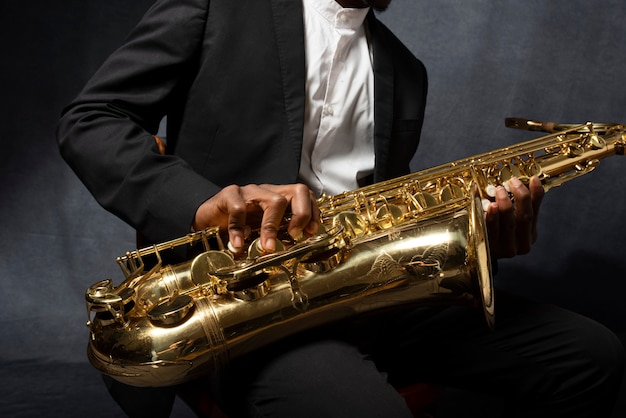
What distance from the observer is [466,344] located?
1.84m

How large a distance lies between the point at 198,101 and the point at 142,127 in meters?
0.17

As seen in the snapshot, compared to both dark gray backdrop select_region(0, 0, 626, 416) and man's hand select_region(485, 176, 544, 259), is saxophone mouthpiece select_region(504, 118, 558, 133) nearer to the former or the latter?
man's hand select_region(485, 176, 544, 259)

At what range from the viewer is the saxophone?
1.32 meters

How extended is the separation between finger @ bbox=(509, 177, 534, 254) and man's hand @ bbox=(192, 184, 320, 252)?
0.63 meters

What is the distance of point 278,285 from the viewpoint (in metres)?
1.42

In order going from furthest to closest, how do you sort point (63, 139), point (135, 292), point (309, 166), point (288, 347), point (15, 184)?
point (15, 184)
point (309, 166)
point (63, 139)
point (288, 347)
point (135, 292)

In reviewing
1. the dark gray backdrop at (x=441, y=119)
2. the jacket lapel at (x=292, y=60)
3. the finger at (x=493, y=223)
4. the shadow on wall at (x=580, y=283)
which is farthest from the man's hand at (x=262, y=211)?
the shadow on wall at (x=580, y=283)

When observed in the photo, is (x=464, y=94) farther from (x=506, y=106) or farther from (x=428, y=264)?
(x=428, y=264)

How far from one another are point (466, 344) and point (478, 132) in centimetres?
153

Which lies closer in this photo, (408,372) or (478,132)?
(408,372)

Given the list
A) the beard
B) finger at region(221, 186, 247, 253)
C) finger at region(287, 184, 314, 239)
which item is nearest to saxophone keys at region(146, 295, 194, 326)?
finger at region(221, 186, 247, 253)

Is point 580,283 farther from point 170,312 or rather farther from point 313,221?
point 170,312

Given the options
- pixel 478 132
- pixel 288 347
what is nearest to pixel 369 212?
pixel 288 347

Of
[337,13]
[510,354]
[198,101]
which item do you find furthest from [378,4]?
[510,354]
